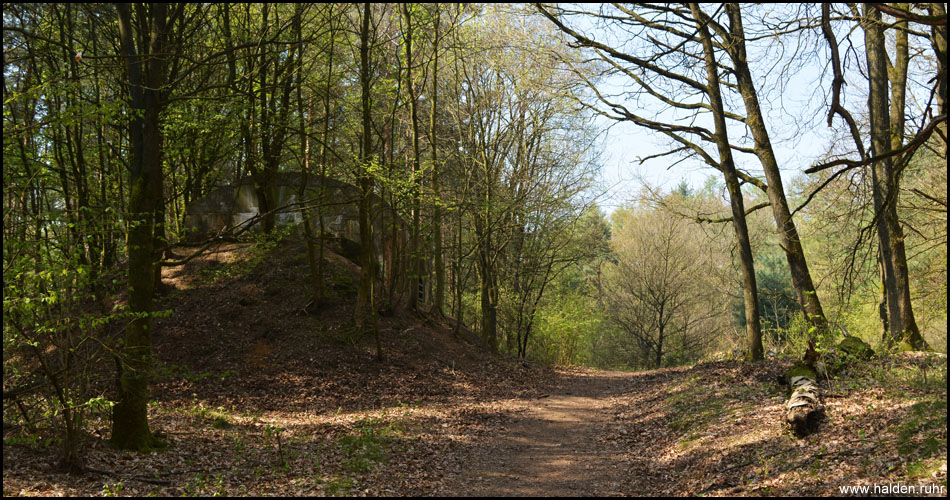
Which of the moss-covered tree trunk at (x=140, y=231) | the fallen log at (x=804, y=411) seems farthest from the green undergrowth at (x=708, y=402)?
the moss-covered tree trunk at (x=140, y=231)

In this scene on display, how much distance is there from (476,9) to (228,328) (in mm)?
11139

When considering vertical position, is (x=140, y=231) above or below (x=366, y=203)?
below

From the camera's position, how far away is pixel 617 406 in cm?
1238

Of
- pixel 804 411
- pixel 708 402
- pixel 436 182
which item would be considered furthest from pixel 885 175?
pixel 436 182

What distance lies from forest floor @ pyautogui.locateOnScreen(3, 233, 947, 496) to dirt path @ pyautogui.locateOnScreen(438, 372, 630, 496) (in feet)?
0.12

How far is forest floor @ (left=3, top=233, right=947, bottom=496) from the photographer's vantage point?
19.1 ft

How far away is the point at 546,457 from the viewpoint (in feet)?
26.9

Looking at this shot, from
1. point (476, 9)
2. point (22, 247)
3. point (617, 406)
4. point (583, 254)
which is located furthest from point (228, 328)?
point (583, 254)

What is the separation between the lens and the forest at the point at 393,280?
620 centimetres

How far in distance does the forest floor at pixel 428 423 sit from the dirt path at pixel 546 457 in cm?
4

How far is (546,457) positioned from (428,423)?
2421 mm

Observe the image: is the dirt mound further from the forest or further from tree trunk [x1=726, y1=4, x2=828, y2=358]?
tree trunk [x1=726, y1=4, x2=828, y2=358]

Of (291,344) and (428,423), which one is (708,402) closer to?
(428,423)

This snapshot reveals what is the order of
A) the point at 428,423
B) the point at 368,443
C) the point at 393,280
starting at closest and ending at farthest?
the point at 368,443, the point at 428,423, the point at 393,280
